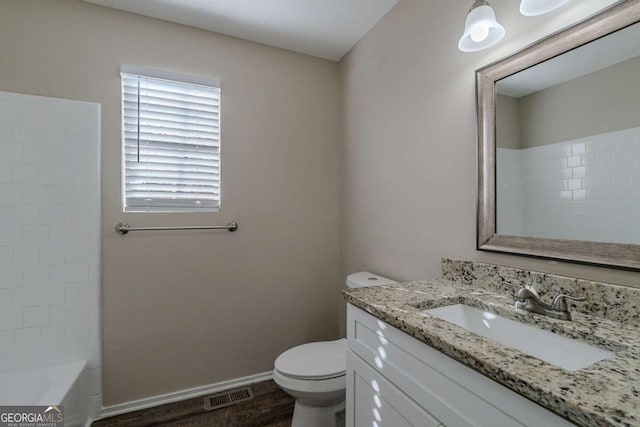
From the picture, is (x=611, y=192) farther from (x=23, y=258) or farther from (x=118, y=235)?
(x=23, y=258)

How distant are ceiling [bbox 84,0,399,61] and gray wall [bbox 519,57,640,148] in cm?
115

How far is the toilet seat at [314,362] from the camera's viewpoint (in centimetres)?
149

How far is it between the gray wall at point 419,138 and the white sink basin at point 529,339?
263 millimetres

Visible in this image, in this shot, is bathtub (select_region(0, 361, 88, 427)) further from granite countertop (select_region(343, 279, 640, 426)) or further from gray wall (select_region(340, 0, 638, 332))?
gray wall (select_region(340, 0, 638, 332))

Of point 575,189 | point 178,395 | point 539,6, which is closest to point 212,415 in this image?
point 178,395

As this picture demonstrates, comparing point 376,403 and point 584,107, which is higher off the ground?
point 584,107

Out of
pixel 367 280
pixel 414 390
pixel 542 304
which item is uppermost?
pixel 542 304

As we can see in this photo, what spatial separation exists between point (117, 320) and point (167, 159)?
1045mm

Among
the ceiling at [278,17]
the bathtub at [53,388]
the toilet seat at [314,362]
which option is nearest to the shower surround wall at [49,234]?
the bathtub at [53,388]

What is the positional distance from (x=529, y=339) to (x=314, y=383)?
3.19 ft

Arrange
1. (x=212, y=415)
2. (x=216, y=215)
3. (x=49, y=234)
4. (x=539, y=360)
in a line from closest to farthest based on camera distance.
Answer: (x=539, y=360)
(x=49, y=234)
(x=212, y=415)
(x=216, y=215)

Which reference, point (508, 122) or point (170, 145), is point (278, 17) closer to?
point (170, 145)

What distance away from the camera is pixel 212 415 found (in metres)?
1.83

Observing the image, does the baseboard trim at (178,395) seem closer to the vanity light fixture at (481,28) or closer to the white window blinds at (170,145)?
the white window blinds at (170,145)
